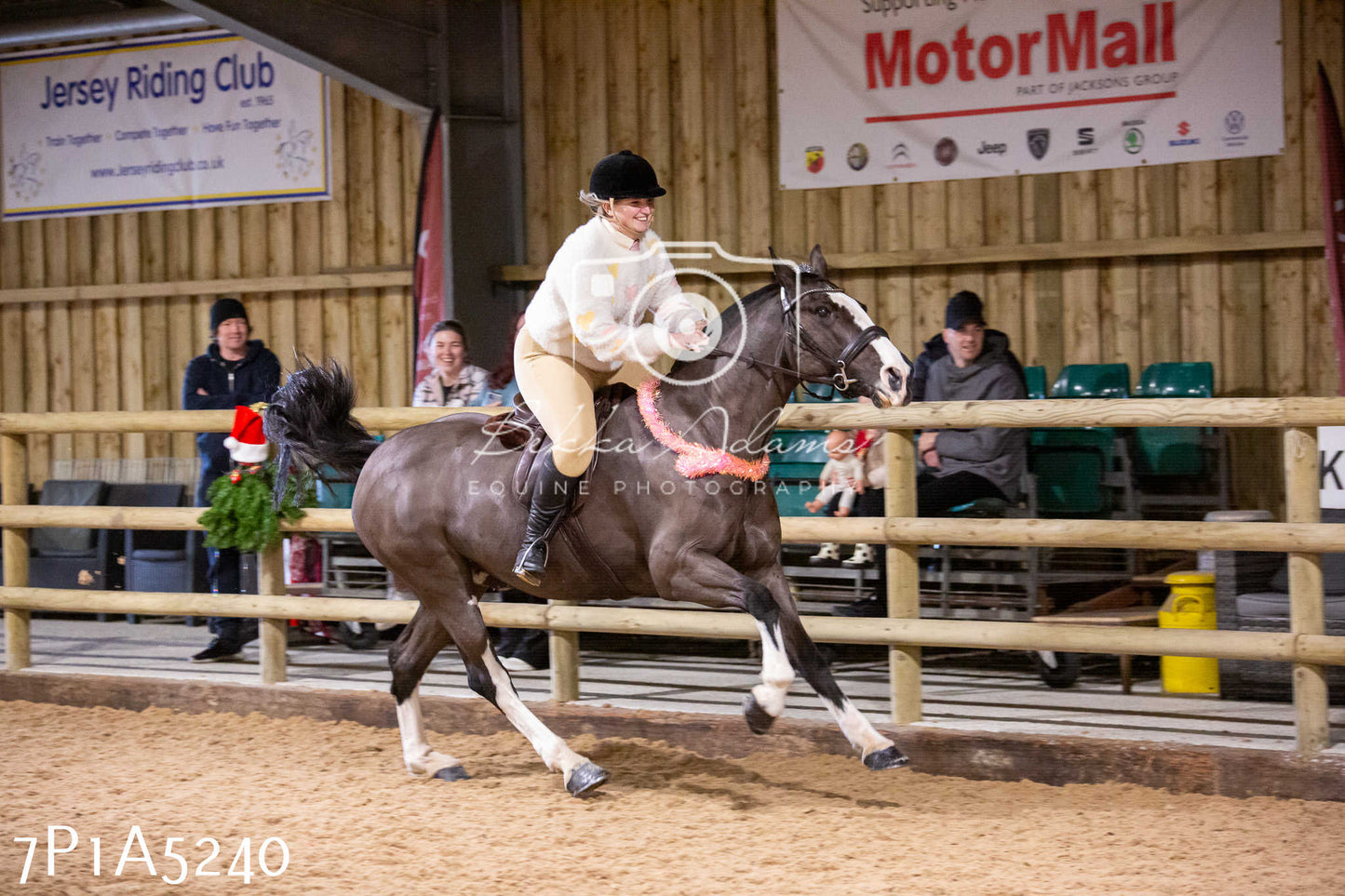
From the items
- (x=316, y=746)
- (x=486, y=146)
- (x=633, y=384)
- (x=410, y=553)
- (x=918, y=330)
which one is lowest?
(x=316, y=746)

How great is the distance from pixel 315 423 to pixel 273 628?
4.48 ft

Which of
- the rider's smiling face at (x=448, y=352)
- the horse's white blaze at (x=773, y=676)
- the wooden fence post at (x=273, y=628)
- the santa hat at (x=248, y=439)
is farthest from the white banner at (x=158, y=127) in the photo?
the horse's white blaze at (x=773, y=676)

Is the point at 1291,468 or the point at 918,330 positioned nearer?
the point at 1291,468

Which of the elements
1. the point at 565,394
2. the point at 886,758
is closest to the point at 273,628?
the point at 565,394

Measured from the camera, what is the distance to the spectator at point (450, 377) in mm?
6570

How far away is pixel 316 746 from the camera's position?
17.7 ft

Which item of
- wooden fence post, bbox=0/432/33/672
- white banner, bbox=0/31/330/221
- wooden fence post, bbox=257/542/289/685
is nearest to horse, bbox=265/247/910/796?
wooden fence post, bbox=257/542/289/685

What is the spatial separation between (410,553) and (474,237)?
189 inches

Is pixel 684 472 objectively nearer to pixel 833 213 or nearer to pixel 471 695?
pixel 471 695

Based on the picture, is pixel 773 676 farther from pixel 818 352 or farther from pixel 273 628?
pixel 273 628

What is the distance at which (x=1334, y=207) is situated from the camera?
6.84 meters

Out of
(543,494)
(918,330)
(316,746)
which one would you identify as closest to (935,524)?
(543,494)

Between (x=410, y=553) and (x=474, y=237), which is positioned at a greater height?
(x=474, y=237)

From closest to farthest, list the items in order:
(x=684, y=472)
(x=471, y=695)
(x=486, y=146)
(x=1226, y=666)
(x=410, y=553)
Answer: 1. (x=684, y=472)
2. (x=410, y=553)
3. (x=1226, y=666)
4. (x=471, y=695)
5. (x=486, y=146)
